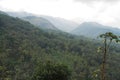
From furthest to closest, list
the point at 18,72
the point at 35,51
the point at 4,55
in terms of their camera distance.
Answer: the point at 35,51
the point at 4,55
the point at 18,72

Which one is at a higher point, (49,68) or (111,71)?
(49,68)

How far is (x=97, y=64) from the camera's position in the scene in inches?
6900

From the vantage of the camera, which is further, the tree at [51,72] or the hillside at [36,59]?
the hillside at [36,59]

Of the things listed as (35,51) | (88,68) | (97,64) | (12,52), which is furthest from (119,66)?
(12,52)

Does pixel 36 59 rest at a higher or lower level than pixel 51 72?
lower

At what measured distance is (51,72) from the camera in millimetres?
67875

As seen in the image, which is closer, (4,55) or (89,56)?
(4,55)

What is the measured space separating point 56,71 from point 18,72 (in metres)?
74.6

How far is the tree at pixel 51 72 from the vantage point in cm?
6671

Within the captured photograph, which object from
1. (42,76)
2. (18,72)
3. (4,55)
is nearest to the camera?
(42,76)

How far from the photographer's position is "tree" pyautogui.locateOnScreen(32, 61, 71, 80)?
6671cm

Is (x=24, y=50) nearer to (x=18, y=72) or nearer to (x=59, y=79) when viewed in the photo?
(x=18, y=72)

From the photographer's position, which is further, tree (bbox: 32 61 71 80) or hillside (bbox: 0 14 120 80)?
hillside (bbox: 0 14 120 80)

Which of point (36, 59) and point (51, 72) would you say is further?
point (36, 59)
